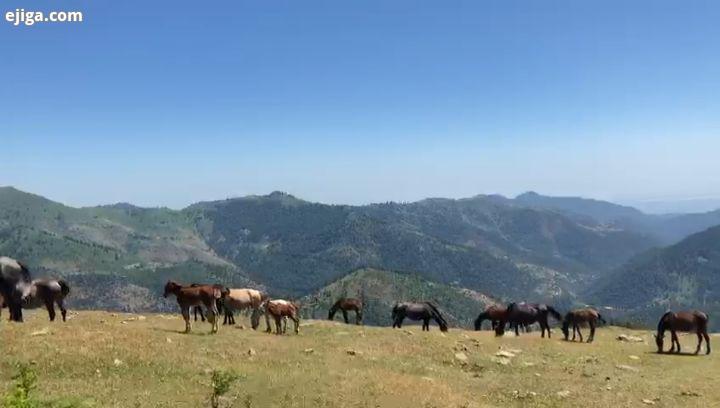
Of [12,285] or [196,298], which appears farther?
[196,298]

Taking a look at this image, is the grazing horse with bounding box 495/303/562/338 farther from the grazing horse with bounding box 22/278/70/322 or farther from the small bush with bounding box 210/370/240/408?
the grazing horse with bounding box 22/278/70/322

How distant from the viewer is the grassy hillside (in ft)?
78.5

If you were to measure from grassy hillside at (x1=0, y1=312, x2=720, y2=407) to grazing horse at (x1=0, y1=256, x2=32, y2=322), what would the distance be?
2.75 m

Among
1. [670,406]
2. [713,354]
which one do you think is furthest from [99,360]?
[713,354]

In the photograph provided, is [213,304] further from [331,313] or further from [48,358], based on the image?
[331,313]

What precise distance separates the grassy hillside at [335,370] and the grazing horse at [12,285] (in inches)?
108

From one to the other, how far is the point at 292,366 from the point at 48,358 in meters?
11.1

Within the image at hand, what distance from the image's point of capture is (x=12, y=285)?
33.5m

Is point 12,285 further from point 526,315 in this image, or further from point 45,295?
point 526,315

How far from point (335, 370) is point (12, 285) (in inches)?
784

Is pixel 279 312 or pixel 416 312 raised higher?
pixel 279 312

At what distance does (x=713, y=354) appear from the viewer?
142ft

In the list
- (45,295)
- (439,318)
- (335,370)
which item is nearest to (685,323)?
(439,318)

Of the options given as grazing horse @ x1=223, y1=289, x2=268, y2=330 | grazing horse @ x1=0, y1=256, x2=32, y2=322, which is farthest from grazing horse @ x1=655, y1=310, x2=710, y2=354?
grazing horse @ x1=0, y1=256, x2=32, y2=322
